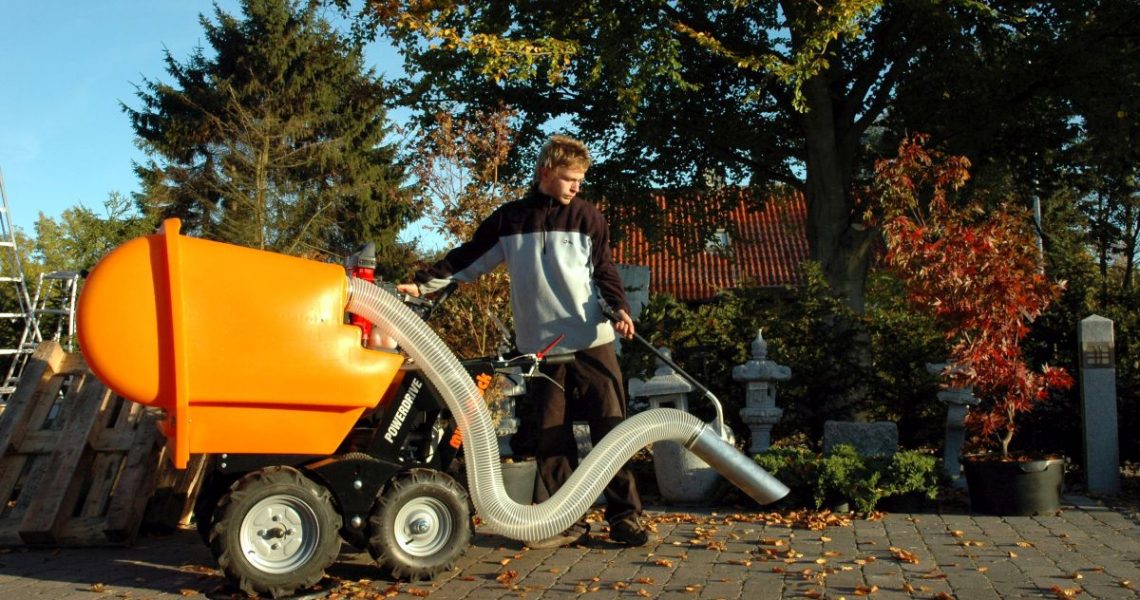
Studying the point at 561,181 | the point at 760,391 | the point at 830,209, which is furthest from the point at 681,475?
the point at 830,209

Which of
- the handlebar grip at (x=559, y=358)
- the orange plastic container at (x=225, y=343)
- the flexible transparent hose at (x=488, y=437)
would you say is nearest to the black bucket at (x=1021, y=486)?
the flexible transparent hose at (x=488, y=437)

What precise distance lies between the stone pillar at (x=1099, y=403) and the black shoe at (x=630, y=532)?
3.71 metres

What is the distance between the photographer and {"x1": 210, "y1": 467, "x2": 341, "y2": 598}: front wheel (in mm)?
4129

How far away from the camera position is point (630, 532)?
5.14m

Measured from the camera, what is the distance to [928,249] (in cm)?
664

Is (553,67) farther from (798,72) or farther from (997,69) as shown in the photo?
(997,69)

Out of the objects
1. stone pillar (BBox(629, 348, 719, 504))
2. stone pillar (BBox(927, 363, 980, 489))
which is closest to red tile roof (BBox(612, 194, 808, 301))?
stone pillar (BBox(927, 363, 980, 489))

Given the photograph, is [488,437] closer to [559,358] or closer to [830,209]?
[559,358]

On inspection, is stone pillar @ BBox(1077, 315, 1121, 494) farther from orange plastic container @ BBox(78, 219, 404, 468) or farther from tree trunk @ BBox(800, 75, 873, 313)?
tree trunk @ BBox(800, 75, 873, 313)

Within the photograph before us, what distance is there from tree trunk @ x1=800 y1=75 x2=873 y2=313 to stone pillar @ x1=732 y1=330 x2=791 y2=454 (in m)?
5.81

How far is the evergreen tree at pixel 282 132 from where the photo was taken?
24703 millimetres

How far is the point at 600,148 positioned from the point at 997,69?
5.45m

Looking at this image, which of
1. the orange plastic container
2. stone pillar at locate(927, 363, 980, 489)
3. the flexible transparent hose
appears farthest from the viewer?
stone pillar at locate(927, 363, 980, 489)

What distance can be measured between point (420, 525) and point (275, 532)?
63 centimetres
